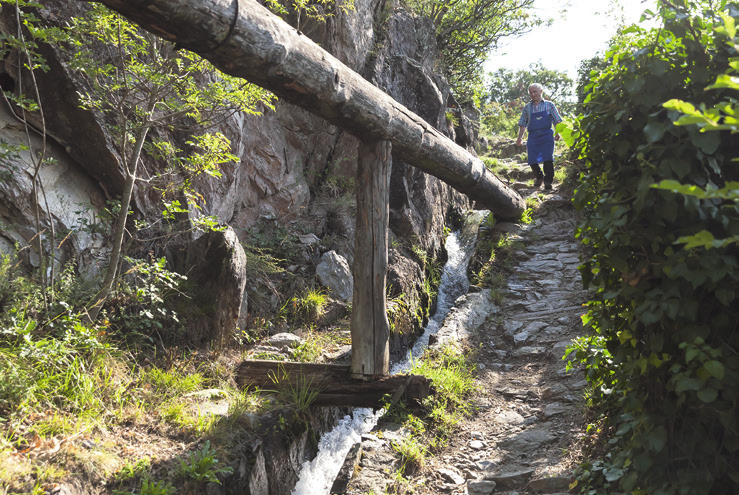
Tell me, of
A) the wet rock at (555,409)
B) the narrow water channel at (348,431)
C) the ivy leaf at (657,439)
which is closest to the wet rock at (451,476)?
the narrow water channel at (348,431)

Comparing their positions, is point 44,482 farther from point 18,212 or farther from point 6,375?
point 18,212

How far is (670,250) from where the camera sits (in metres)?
1.82

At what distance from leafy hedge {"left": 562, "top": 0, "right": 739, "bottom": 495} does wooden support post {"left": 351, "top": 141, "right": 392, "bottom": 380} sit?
7.55 ft

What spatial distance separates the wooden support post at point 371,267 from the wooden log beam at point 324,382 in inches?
4.4

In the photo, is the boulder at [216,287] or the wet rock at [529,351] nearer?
the boulder at [216,287]

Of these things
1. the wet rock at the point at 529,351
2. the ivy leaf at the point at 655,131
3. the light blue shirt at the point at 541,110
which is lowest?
the wet rock at the point at 529,351

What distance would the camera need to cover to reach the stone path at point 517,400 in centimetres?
347

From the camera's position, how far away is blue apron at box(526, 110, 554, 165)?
872 centimetres

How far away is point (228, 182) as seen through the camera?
620cm

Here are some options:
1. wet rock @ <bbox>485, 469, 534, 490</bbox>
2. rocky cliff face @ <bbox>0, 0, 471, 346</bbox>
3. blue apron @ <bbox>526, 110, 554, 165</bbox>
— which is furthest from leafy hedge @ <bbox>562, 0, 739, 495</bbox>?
blue apron @ <bbox>526, 110, 554, 165</bbox>

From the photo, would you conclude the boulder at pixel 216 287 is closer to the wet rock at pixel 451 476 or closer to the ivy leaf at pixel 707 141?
the wet rock at pixel 451 476

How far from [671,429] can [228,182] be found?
558 centimetres

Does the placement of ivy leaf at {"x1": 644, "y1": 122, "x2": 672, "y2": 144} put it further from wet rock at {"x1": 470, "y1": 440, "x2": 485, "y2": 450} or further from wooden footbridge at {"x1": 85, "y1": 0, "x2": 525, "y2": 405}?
wet rock at {"x1": 470, "y1": 440, "x2": 485, "y2": 450}

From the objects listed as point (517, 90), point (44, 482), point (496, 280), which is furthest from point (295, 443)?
point (517, 90)
